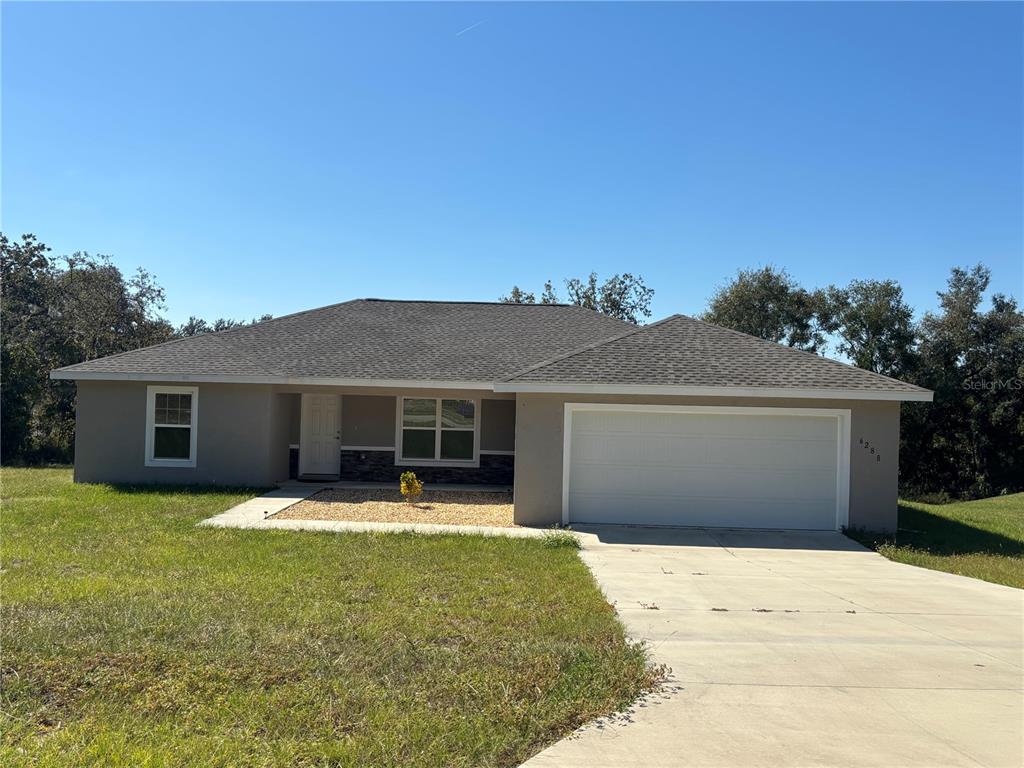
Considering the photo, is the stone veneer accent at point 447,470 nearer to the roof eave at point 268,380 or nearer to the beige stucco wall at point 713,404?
the roof eave at point 268,380

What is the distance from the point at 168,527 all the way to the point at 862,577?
31.9 ft

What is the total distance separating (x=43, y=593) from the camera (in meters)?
7.04

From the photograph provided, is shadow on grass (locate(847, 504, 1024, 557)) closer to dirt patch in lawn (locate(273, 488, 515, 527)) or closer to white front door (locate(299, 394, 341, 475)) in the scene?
dirt patch in lawn (locate(273, 488, 515, 527))

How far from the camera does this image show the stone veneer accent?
17.7 m

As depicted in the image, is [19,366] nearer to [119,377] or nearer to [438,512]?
[119,377]

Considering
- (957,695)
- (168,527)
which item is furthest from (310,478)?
(957,695)

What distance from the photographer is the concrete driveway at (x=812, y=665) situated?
429cm

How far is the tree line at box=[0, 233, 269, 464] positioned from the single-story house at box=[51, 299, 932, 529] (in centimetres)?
929

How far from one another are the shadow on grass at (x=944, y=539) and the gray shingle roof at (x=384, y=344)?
7.89 m

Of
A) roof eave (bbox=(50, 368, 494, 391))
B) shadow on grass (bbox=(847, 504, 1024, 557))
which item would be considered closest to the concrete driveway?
shadow on grass (bbox=(847, 504, 1024, 557))

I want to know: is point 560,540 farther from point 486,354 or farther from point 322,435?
point 322,435

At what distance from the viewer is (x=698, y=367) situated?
Answer: 12.9 meters

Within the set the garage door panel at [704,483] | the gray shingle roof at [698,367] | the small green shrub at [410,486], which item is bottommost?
the small green shrub at [410,486]

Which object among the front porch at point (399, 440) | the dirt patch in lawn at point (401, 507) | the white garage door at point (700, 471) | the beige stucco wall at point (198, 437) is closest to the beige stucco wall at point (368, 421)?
the front porch at point (399, 440)
